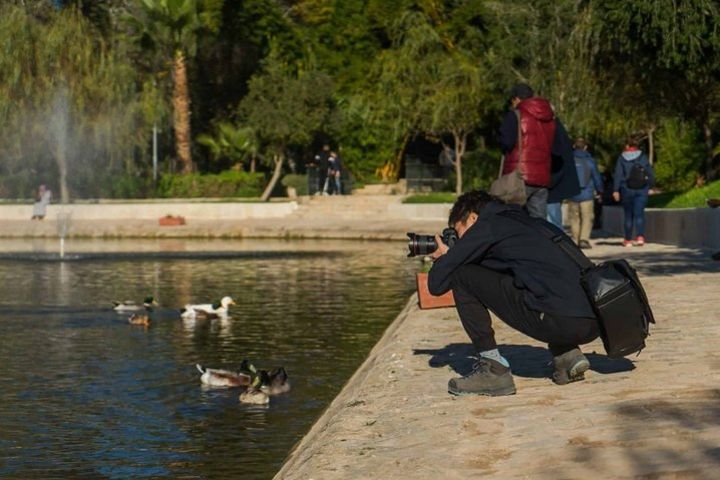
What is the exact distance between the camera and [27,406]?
1130 centimetres

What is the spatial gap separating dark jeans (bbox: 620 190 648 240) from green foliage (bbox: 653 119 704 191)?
66.9ft

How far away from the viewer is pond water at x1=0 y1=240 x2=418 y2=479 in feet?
31.5

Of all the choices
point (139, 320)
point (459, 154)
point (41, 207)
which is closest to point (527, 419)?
point (139, 320)

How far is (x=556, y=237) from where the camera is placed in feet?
29.2

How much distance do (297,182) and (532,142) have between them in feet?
130

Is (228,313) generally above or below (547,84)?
below

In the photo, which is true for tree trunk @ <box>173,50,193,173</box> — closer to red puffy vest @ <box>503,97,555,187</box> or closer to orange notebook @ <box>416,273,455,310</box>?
orange notebook @ <box>416,273,455,310</box>

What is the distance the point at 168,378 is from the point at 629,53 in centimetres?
1993

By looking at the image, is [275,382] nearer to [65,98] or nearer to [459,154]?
[65,98]

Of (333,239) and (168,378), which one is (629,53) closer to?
(333,239)

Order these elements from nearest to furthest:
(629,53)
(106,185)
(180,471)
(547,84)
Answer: (180,471)
(629,53)
(547,84)
(106,185)

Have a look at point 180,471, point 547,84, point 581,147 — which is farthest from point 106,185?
point 180,471

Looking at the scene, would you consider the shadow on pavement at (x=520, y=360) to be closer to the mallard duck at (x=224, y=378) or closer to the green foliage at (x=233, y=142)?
the mallard duck at (x=224, y=378)

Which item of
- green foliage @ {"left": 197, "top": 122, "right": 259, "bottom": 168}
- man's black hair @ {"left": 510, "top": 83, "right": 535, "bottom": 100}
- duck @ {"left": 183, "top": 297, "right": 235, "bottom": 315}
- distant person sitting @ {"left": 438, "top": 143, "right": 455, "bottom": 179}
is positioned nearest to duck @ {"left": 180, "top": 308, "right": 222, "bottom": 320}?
duck @ {"left": 183, "top": 297, "right": 235, "bottom": 315}
